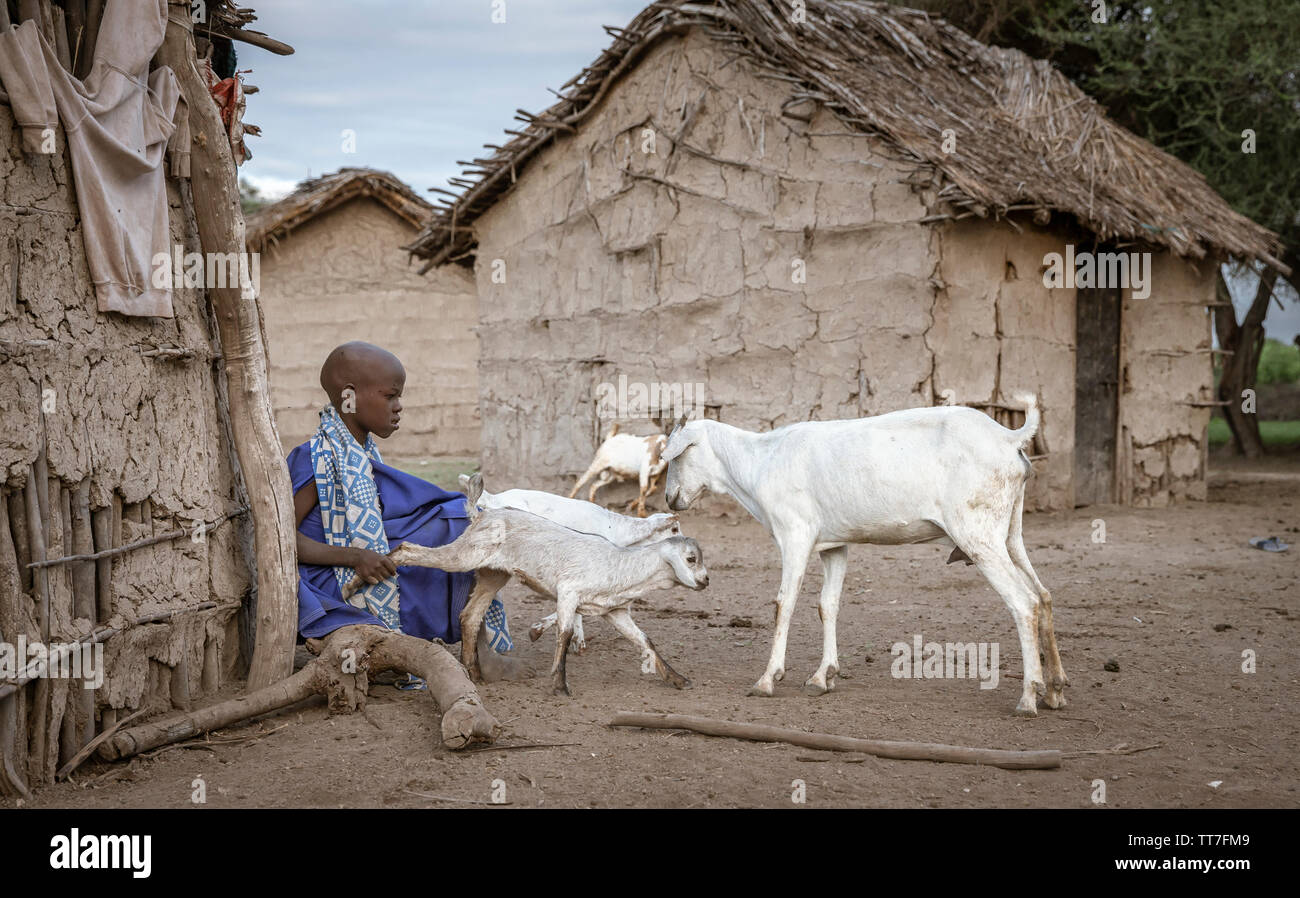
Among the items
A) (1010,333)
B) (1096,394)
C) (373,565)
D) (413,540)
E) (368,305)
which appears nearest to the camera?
(373,565)

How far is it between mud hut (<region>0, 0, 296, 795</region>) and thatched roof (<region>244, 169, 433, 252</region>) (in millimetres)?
12466

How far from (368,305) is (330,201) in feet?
5.38

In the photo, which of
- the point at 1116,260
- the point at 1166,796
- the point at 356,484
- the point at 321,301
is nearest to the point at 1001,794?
the point at 1166,796

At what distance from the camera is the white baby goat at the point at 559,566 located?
4820 mm

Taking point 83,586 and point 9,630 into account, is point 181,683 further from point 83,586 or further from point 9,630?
point 9,630

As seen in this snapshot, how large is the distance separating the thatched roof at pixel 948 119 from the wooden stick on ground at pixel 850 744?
20.2 feet

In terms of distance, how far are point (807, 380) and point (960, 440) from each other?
5578 mm

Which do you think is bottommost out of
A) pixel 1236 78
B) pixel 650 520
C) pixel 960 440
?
pixel 650 520

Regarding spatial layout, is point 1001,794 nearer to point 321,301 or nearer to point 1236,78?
point 1236,78

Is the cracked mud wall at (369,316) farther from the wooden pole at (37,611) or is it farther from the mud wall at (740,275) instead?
the wooden pole at (37,611)

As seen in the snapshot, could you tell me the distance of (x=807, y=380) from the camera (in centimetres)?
1034

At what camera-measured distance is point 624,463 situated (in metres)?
11.1

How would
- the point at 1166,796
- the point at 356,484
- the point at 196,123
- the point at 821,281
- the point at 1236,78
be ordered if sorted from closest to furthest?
the point at 1166,796, the point at 196,123, the point at 356,484, the point at 821,281, the point at 1236,78

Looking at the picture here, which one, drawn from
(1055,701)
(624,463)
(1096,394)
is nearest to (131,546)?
(1055,701)
